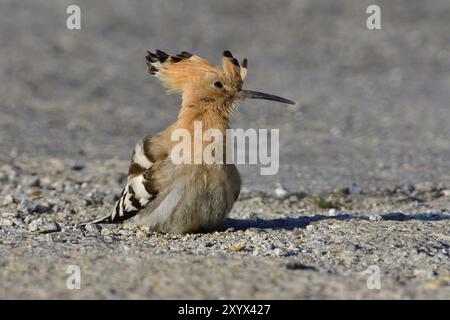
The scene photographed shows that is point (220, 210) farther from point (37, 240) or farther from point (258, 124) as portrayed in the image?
point (258, 124)

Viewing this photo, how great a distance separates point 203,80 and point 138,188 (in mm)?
793

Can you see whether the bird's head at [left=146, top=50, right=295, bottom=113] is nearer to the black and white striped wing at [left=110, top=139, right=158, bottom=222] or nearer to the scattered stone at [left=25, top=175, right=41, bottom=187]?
the black and white striped wing at [left=110, top=139, right=158, bottom=222]

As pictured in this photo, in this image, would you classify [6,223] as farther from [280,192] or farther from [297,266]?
[280,192]

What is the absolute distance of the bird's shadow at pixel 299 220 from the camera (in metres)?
6.05

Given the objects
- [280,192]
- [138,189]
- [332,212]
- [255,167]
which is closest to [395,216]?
[332,212]

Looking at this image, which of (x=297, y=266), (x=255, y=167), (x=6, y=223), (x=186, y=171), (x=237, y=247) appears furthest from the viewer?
(x=255, y=167)

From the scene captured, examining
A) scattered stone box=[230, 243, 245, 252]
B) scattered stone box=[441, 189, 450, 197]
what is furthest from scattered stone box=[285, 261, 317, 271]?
scattered stone box=[441, 189, 450, 197]

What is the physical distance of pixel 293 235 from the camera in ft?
18.2

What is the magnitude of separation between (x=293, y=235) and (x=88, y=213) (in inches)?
71.8

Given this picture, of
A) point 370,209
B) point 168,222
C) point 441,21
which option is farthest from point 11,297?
point 441,21

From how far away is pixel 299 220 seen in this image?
6316 millimetres

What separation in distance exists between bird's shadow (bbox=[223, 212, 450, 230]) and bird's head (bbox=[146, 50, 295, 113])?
2.63 ft

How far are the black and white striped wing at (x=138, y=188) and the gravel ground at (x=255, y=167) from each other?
0.49ft

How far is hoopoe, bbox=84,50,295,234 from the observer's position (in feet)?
18.0
